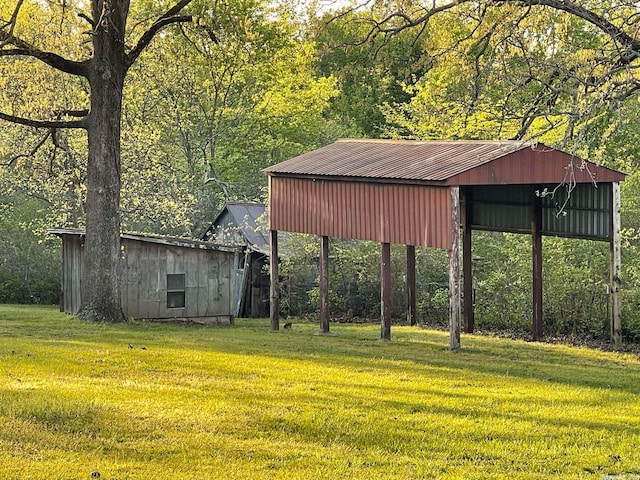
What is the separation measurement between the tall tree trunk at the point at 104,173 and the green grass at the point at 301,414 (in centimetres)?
507

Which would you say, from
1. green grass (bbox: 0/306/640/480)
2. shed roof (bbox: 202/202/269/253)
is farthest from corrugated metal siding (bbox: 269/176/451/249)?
shed roof (bbox: 202/202/269/253)

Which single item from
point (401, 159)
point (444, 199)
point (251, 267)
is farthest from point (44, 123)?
point (251, 267)

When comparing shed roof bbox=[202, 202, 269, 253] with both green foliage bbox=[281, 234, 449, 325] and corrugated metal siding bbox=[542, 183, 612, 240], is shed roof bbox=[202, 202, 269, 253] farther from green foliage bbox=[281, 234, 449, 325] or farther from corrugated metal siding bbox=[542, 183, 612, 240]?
corrugated metal siding bbox=[542, 183, 612, 240]

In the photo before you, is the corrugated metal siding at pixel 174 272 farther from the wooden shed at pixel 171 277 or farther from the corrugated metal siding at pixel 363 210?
the corrugated metal siding at pixel 363 210

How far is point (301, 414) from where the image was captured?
1184 centimetres

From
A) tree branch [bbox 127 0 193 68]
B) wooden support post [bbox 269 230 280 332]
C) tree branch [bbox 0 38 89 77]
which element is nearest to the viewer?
tree branch [bbox 0 38 89 77]

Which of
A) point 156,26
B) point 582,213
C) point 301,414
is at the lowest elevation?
point 301,414

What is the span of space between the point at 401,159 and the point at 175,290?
8473 mm

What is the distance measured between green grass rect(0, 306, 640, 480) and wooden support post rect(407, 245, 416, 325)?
326 inches

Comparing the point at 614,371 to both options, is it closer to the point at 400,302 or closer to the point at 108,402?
the point at 108,402

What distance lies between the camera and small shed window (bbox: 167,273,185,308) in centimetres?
2766

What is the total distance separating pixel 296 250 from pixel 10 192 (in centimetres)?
1250

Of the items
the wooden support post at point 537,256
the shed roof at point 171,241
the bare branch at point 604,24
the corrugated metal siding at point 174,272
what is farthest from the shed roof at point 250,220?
the bare branch at point 604,24

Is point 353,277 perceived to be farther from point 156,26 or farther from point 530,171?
point 530,171
